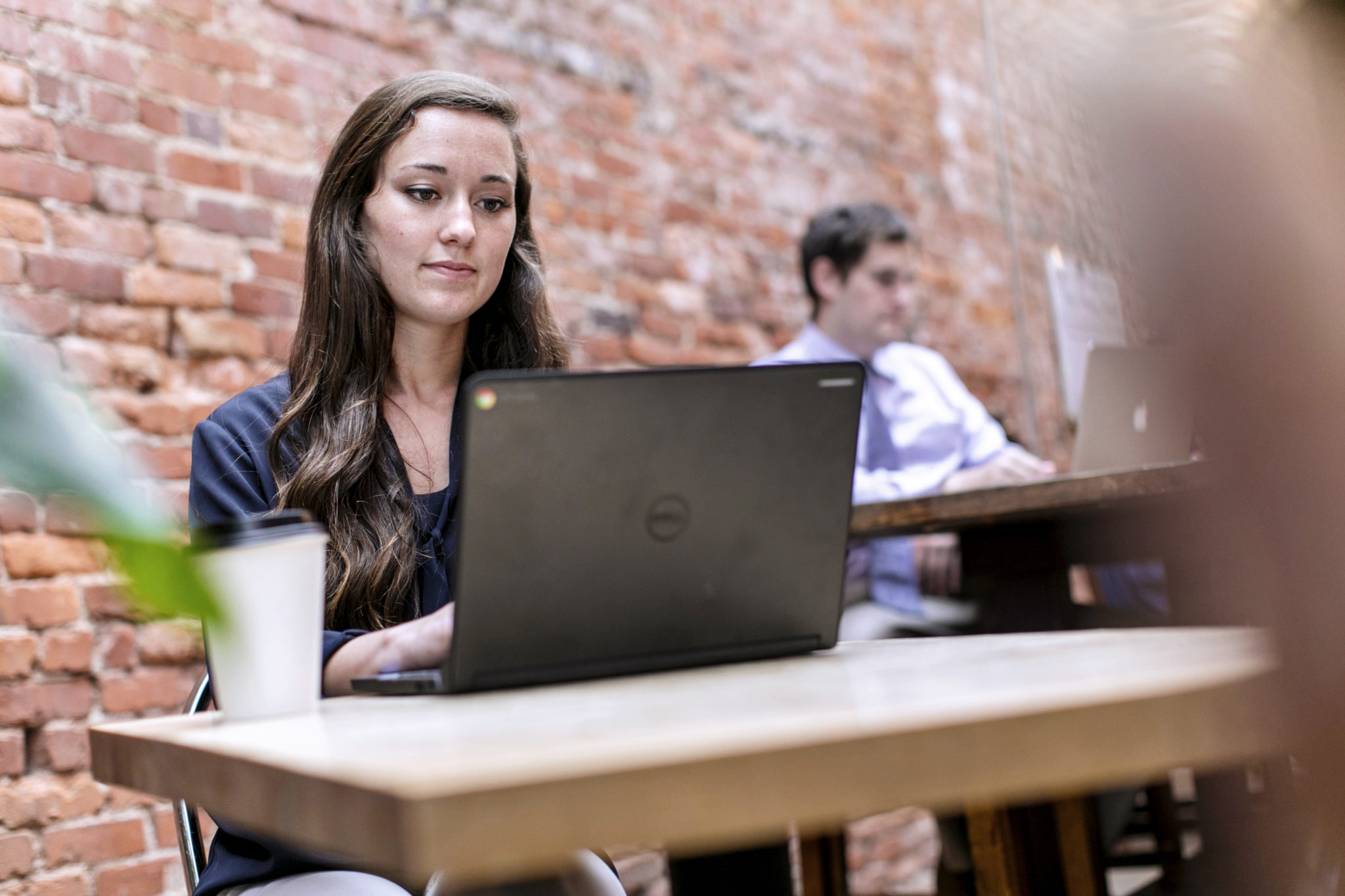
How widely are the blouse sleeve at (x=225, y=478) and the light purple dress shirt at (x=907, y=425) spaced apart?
175 centimetres

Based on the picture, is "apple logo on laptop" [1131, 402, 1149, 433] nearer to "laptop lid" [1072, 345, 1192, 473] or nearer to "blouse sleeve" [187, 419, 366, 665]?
"laptop lid" [1072, 345, 1192, 473]

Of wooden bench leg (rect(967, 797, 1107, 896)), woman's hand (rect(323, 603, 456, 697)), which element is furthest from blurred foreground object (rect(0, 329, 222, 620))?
wooden bench leg (rect(967, 797, 1107, 896))

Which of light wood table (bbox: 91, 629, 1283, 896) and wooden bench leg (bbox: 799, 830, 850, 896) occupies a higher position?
light wood table (bbox: 91, 629, 1283, 896)

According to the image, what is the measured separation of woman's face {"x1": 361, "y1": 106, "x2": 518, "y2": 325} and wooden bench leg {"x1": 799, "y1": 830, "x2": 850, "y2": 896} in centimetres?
83

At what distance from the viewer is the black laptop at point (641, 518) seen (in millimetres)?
749

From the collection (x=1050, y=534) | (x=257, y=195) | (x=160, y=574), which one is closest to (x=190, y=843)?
(x=160, y=574)

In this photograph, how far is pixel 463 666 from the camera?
770 millimetres

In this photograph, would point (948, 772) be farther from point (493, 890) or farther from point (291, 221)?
point (291, 221)

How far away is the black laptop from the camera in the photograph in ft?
2.46

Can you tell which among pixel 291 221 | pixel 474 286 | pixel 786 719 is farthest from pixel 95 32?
pixel 786 719

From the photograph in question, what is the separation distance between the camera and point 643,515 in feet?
2.60

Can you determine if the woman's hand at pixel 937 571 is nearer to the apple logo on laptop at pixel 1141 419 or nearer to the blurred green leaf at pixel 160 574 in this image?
the apple logo on laptop at pixel 1141 419

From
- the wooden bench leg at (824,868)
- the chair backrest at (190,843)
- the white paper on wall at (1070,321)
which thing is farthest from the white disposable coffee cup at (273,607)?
the white paper on wall at (1070,321)

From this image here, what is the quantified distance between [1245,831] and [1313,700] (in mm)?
139
